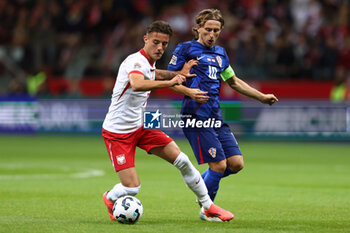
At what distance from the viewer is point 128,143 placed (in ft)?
24.9

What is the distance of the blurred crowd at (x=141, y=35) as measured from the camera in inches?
846

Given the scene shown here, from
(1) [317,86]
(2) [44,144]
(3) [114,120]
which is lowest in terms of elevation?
(2) [44,144]

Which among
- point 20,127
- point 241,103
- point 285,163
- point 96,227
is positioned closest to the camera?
point 96,227

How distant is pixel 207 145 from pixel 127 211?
121 cm

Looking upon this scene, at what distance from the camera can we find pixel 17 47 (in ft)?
82.6

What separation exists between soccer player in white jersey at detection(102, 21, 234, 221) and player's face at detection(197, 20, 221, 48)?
1.68 feet

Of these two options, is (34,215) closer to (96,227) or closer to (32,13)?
(96,227)

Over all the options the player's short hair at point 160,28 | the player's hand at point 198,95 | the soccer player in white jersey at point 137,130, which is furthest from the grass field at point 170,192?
the player's short hair at point 160,28

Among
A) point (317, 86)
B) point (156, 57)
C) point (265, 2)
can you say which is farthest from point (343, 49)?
point (156, 57)

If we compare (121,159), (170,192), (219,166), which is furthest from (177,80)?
(170,192)

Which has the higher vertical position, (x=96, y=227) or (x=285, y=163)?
(x=96, y=227)

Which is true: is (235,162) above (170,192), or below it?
above

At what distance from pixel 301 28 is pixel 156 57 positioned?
15.4m

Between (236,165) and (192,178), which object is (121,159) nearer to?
(192,178)
